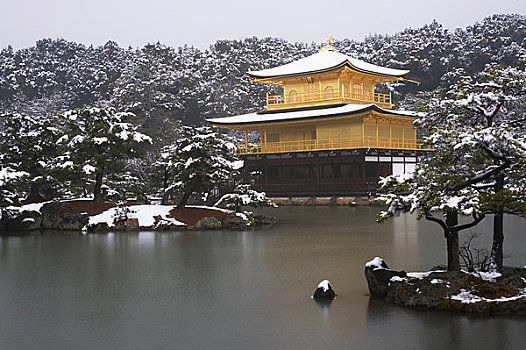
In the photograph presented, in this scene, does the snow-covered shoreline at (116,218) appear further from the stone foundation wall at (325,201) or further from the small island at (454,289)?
the stone foundation wall at (325,201)

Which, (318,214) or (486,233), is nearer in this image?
(486,233)

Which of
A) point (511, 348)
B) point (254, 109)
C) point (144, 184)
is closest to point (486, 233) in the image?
point (511, 348)

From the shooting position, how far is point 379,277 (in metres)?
9.53

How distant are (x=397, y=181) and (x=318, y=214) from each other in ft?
55.9

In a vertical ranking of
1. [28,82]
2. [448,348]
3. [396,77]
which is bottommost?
[448,348]

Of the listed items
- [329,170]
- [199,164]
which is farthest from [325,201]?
[199,164]

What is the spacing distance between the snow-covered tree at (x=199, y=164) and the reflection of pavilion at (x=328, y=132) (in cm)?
1350

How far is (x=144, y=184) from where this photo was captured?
26750 mm

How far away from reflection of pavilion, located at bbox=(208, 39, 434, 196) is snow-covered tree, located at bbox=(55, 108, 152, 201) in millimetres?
13212

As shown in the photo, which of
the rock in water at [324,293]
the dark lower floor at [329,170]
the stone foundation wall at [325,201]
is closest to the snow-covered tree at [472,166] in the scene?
the rock in water at [324,293]

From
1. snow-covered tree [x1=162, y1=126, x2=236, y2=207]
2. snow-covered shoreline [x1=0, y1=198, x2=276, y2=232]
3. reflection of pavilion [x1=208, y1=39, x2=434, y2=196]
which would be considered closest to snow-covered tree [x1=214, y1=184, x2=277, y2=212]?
snow-covered shoreline [x1=0, y1=198, x2=276, y2=232]

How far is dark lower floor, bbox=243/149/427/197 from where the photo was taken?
35.5 meters

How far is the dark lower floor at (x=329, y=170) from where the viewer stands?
35.5 metres

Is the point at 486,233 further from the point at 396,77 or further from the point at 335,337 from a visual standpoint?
the point at 396,77
